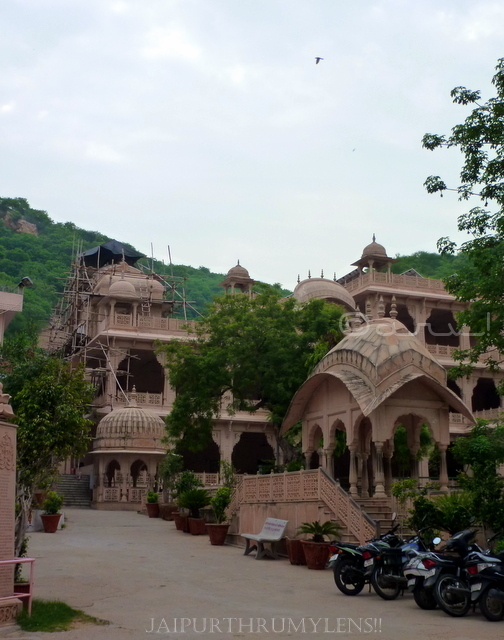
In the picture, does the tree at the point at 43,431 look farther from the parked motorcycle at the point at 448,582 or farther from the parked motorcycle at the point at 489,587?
the parked motorcycle at the point at 489,587

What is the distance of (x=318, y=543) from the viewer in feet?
41.8

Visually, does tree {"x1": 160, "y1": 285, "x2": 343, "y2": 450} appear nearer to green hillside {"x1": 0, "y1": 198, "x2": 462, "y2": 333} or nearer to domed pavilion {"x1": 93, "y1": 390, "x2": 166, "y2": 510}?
domed pavilion {"x1": 93, "y1": 390, "x2": 166, "y2": 510}

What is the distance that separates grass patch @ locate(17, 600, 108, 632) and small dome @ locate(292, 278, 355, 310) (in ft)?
94.3

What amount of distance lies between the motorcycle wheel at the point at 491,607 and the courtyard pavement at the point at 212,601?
0.69 ft

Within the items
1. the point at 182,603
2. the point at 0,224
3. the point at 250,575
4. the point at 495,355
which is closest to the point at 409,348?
the point at 250,575

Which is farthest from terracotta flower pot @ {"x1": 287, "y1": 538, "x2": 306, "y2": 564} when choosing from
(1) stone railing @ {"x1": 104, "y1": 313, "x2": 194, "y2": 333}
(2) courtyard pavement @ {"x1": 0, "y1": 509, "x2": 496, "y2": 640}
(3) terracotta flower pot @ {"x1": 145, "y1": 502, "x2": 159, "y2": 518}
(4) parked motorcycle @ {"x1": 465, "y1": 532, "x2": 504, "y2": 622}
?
(1) stone railing @ {"x1": 104, "y1": 313, "x2": 194, "y2": 333}

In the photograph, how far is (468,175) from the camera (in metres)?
13.1

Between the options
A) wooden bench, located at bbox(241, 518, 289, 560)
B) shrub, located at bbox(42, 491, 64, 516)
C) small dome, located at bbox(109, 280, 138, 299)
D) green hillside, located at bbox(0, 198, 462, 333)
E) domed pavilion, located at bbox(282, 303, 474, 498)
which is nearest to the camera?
wooden bench, located at bbox(241, 518, 289, 560)

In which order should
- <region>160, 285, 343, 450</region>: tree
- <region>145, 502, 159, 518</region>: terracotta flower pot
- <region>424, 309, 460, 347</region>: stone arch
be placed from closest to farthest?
<region>160, 285, 343, 450</region>: tree < <region>145, 502, 159, 518</region>: terracotta flower pot < <region>424, 309, 460, 347</region>: stone arch

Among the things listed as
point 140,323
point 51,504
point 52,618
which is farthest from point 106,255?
point 52,618

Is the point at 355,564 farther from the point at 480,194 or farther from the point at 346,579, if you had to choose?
the point at 480,194

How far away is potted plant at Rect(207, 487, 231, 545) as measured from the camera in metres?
17.4

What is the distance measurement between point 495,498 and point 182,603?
195 inches

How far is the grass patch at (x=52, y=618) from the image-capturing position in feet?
23.9
